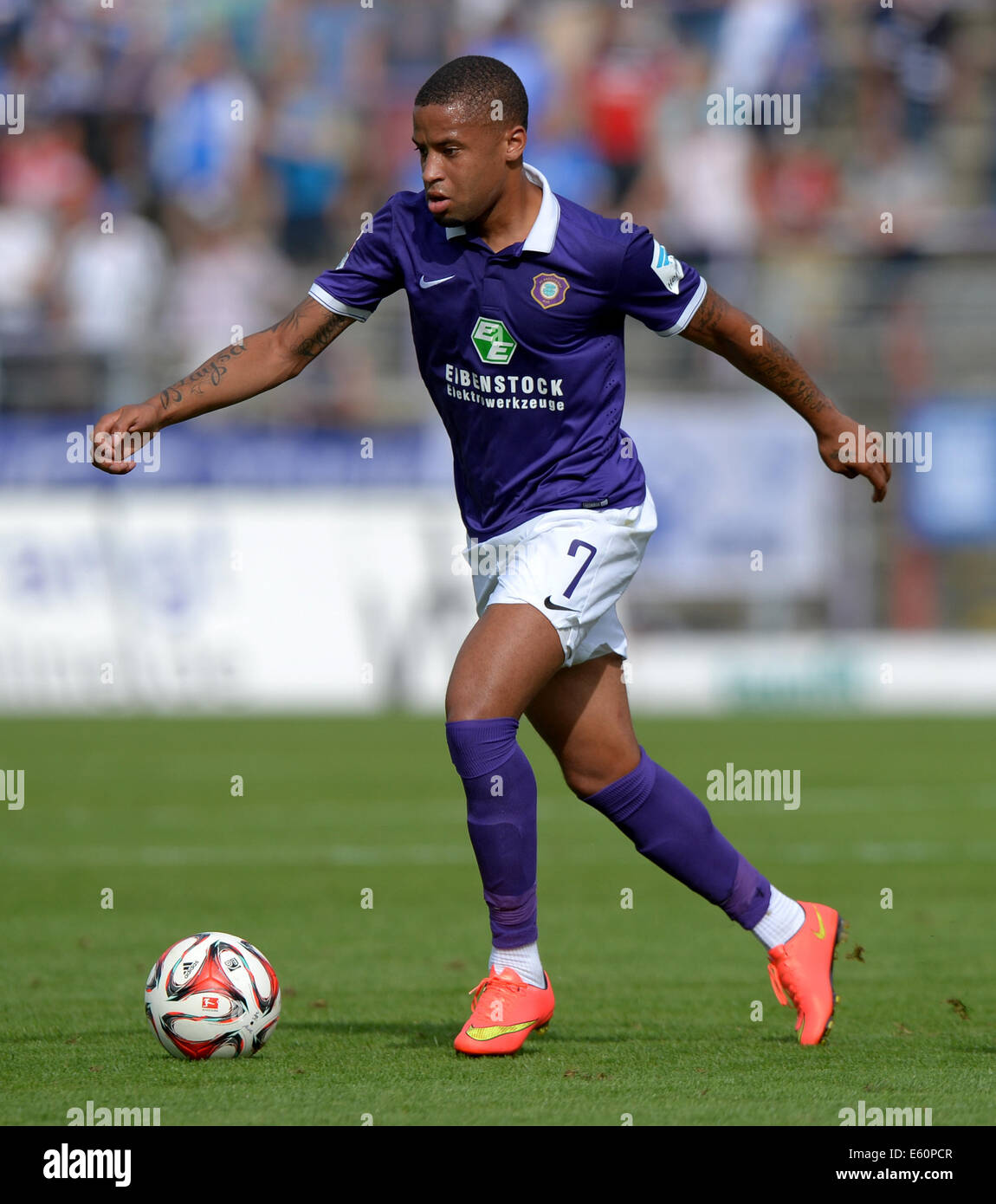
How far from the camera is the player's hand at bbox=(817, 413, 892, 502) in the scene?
5.08m

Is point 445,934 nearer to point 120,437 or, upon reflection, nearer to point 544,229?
point 120,437

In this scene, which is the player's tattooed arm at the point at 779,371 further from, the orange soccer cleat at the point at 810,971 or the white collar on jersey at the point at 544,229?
the orange soccer cleat at the point at 810,971

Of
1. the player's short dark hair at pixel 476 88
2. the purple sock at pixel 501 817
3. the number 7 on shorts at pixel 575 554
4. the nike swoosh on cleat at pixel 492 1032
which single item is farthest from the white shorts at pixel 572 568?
the player's short dark hair at pixel 476 88

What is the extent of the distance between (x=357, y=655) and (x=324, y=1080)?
11.8 meters

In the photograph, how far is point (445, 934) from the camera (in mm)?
7074

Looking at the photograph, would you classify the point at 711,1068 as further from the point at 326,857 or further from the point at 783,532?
the point at 783,532

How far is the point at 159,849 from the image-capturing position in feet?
30.5

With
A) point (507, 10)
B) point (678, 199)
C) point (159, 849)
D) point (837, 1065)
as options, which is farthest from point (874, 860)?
point (507, 10)

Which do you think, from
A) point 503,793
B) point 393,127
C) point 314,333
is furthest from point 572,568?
point 393,127

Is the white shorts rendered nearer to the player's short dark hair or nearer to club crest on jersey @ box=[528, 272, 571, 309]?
club crest on jersey @ box=[528, 272, 571, 309]

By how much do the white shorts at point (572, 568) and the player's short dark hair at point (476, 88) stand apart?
1.01 meters

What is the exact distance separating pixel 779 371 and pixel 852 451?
296 millimetres

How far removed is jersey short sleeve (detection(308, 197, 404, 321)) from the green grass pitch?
1.91 metres

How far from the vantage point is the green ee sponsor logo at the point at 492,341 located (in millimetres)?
4887
